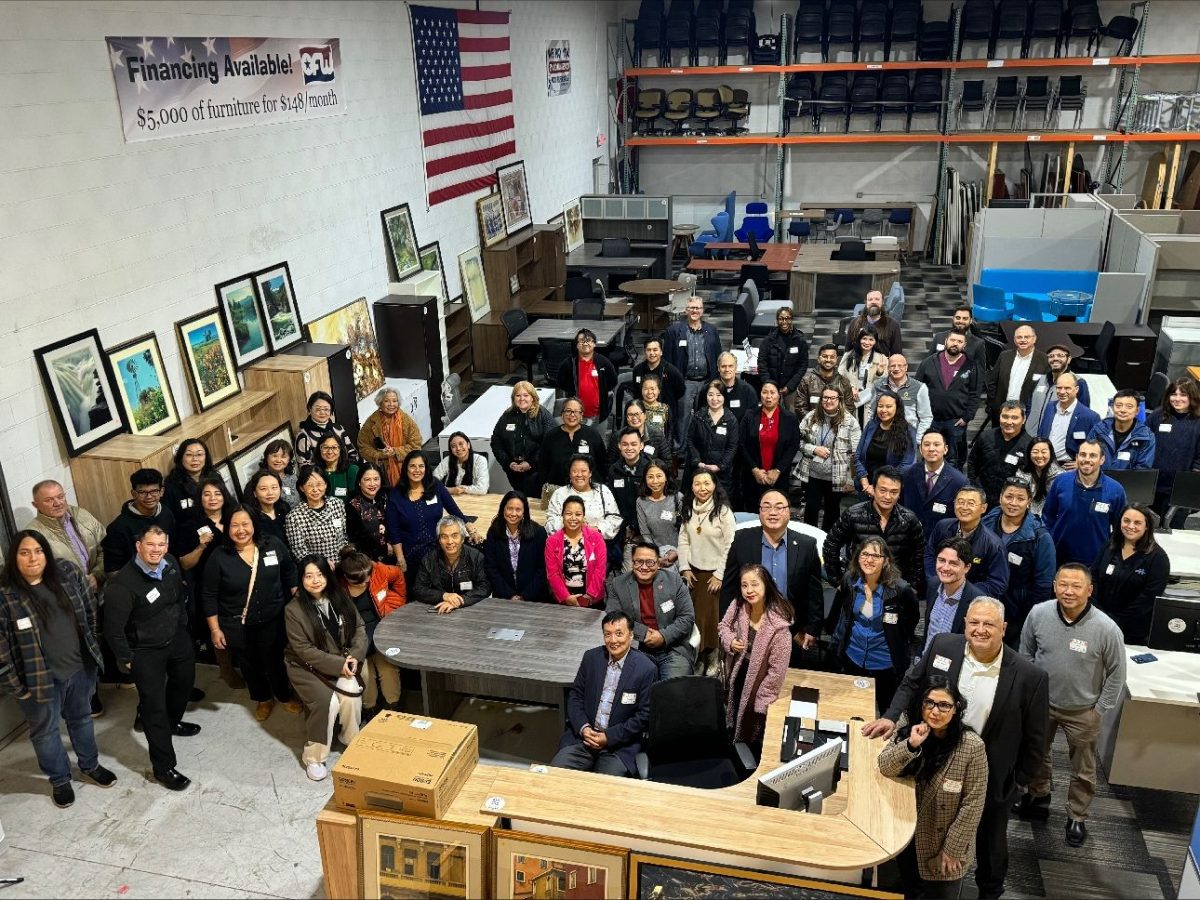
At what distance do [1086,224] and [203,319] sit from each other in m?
10.9

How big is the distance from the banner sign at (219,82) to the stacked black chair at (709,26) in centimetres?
994

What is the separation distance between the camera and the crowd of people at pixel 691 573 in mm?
4270

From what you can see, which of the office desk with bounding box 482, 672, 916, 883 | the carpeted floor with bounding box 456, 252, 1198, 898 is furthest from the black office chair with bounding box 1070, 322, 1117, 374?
the office desk with bounding box 482, 672, 916, 883

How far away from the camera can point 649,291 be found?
40.5ft

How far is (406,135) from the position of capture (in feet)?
32.4

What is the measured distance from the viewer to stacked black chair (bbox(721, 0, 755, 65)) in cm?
1664

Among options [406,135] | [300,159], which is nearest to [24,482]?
[300,159]

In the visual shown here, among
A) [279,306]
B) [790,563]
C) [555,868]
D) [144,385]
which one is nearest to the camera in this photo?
[555,868]

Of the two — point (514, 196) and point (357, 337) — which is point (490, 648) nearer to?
point (357, 337)

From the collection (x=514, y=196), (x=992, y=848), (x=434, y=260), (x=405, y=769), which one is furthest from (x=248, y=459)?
(x=514, y=196)

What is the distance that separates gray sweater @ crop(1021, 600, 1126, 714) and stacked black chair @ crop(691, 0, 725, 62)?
14.6m

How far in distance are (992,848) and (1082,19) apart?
1564cm

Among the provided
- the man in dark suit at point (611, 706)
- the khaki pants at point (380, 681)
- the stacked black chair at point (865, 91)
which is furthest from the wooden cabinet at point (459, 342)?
the stacked black chair at point (865, 91)

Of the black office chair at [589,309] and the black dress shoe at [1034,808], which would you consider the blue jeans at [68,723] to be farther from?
the black office chair at [589,309]
